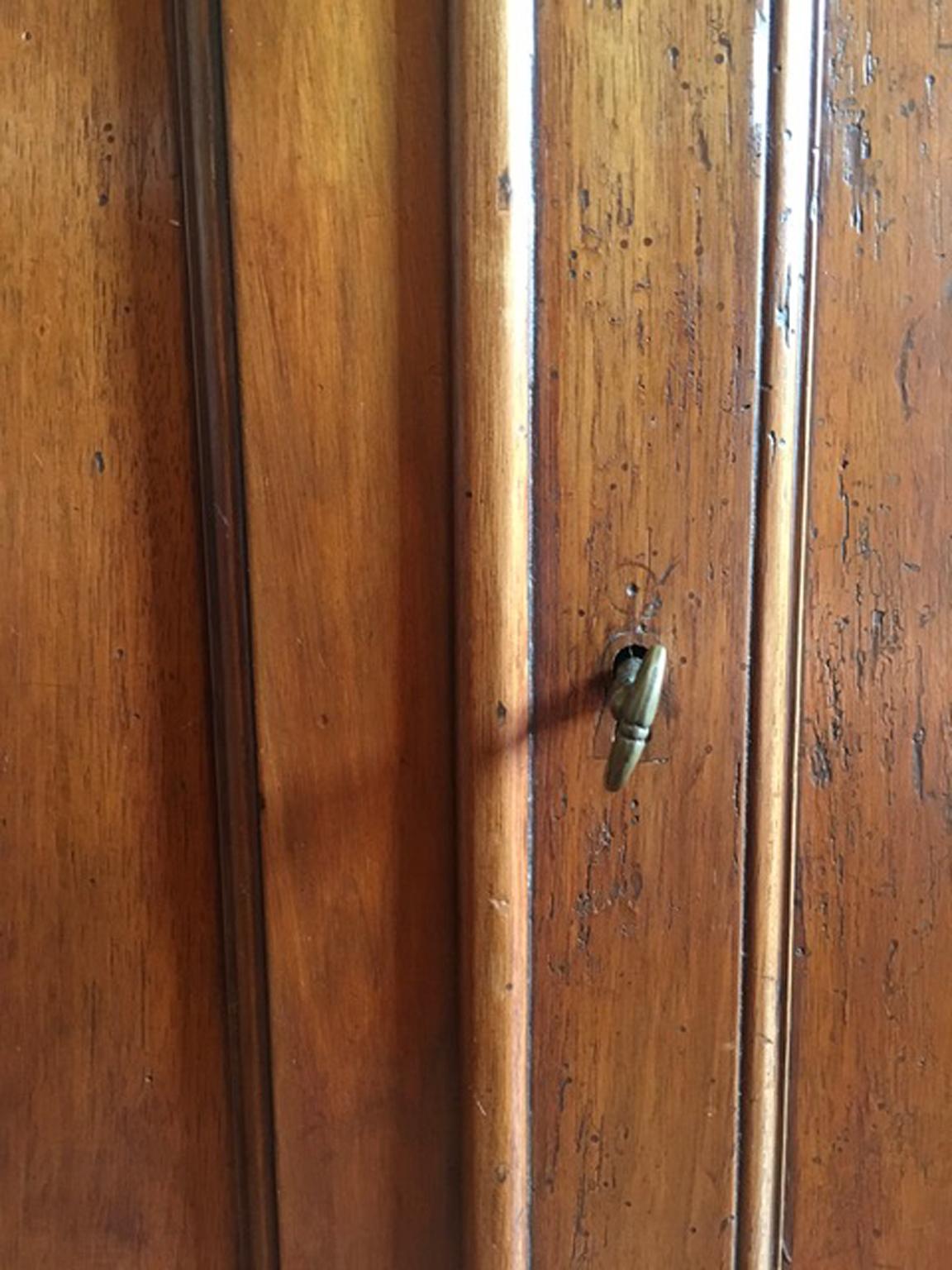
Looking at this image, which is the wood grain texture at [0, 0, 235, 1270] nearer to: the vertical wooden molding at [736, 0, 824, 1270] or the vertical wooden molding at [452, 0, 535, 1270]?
the vertical wooden molding at [452, 0, 535, 1270]

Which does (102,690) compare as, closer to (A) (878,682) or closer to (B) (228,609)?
(B) (228,609)

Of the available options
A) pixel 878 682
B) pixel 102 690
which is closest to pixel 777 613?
pixel 878 682

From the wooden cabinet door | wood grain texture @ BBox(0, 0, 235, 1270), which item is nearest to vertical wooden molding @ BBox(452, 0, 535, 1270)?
the wooden cabinet door

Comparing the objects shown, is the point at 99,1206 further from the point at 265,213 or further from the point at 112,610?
the point at 265,213

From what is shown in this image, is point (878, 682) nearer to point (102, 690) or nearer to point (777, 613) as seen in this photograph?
point (777, 613)

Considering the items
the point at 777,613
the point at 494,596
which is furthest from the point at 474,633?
the point at 777,613
